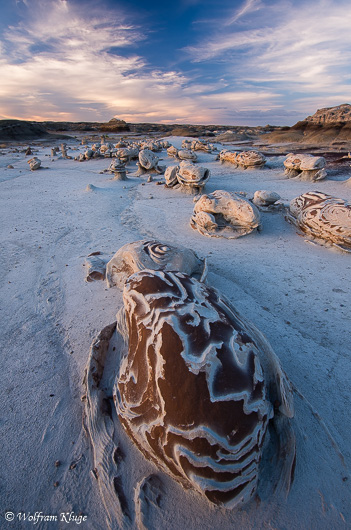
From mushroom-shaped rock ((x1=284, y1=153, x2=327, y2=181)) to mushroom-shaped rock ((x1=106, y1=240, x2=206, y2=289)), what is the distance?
6738 mm

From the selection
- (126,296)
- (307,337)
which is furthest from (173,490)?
(307,337)

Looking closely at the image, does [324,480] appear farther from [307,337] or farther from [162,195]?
[162,195]

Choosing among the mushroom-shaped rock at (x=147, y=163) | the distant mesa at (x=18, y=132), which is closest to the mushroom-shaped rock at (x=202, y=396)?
the mushroom-shaped rock at (x=147, y=163)

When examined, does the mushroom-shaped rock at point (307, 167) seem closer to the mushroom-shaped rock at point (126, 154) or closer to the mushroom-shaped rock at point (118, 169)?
the mushroom-shaped rock at point (118, 169)

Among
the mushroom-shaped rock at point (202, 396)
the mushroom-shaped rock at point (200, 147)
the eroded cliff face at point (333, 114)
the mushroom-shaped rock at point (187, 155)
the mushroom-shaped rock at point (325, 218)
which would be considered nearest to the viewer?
the mushroom-shaped rock at point (202, 396)

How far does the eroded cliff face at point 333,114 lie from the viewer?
25453mm

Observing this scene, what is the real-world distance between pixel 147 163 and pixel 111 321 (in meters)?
8.71

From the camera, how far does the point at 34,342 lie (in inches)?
86.7

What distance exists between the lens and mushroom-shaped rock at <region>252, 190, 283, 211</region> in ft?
17.5

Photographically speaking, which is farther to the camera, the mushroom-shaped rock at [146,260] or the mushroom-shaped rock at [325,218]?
the mushroom-shaped rock at [325,218]

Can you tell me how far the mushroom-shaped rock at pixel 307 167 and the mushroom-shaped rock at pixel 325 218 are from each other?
392cm

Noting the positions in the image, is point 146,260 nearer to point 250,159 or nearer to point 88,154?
point 250,159

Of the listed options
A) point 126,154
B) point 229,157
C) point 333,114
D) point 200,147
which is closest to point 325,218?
point 229,157

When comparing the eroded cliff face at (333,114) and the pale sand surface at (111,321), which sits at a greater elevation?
the eroded cliff face at (333,114)
